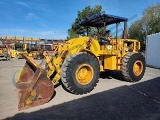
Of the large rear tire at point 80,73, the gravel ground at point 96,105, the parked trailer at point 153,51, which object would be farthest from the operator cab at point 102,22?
the parked trailer at point 153,51

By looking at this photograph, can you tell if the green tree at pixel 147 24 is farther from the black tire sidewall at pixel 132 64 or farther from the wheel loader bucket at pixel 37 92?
the wheel loader bucket at pixel 37 92

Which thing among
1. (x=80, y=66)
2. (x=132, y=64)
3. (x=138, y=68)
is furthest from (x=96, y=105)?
(x=138, y=68)

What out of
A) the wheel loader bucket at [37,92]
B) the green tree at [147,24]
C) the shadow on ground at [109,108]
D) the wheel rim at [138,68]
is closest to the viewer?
the shadow on ground at [109,108]

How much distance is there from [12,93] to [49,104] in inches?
78.3

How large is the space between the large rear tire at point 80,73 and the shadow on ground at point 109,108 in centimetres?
47

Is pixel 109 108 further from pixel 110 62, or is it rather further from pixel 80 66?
pixel 110 62

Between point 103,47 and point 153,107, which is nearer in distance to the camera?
point 153,107

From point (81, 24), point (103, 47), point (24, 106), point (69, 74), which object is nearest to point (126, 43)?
point (103, 47)

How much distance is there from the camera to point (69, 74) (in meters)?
6.88

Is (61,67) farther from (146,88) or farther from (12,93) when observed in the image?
(146,88)

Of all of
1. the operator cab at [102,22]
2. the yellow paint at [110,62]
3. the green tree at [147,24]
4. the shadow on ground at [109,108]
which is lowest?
the shadow on ground at [109,108]

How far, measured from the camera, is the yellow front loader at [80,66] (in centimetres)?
604

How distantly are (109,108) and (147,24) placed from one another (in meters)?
38.2

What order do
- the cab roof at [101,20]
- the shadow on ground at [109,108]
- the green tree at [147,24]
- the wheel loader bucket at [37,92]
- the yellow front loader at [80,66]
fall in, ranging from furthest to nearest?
the green tree at [147,24] < the cab roof at [101,20] < the yellow front loader at [80,66] < the wheel loader bucket at [37,92] < the shadow on ground at [109,108]
